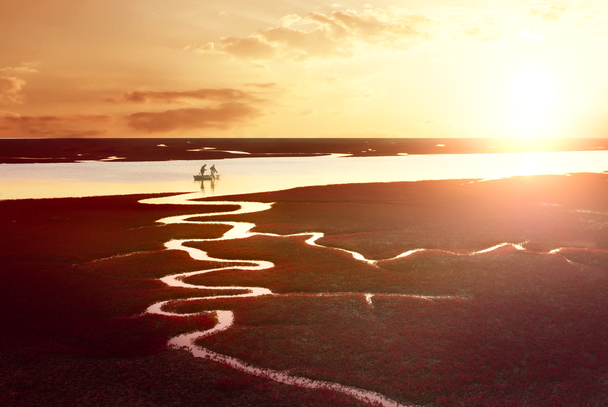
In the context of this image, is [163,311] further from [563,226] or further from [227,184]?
[227,184]

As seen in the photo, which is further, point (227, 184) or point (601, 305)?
point (227, 184)

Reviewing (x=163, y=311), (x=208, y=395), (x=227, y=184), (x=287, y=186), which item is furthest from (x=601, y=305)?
(x=227, y=184)

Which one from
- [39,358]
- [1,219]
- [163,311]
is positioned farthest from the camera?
[1,219]

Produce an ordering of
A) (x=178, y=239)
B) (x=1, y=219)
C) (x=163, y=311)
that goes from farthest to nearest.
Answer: (x=1, y=219), (x=178, y=239), (x=163, y=311)

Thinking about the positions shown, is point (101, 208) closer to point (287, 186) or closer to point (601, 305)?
point (287, 186)

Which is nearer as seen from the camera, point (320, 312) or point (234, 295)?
point (320, 312)

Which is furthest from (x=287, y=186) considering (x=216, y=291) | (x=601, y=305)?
(x=601, y=305)
